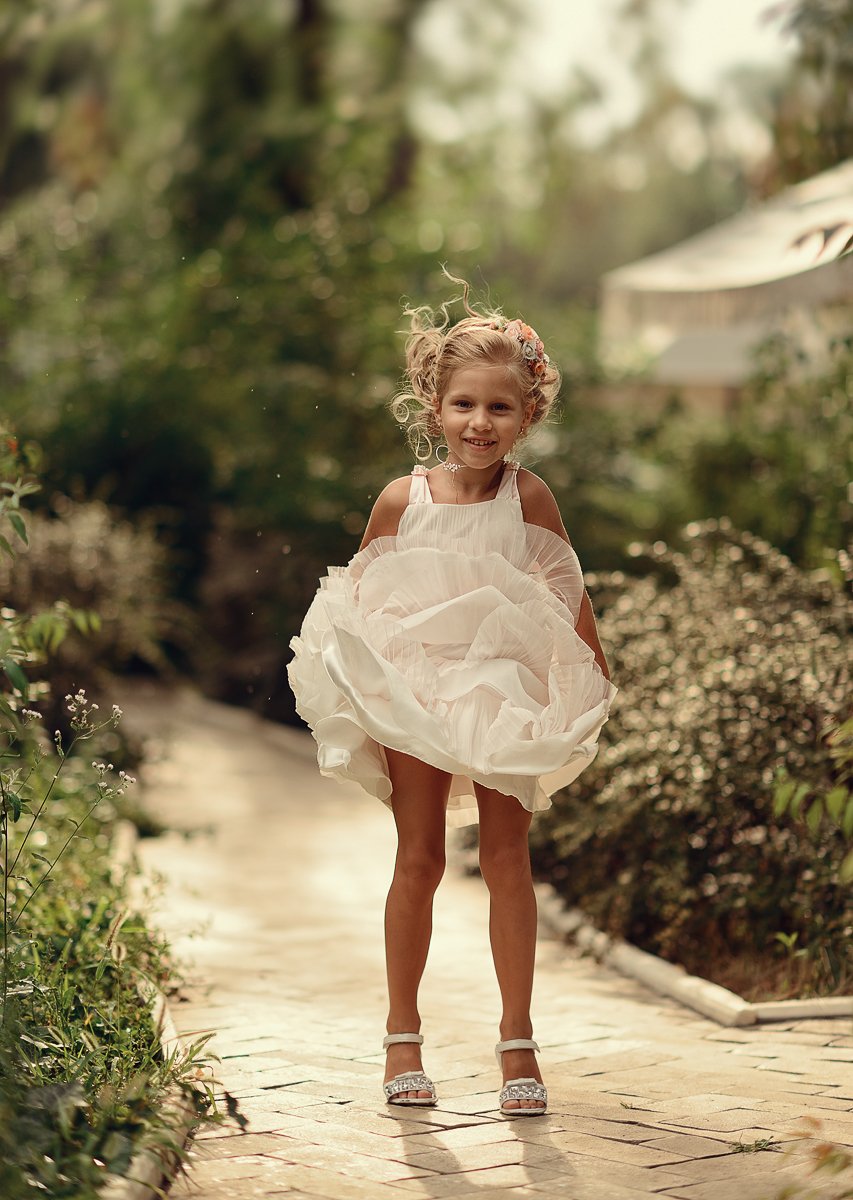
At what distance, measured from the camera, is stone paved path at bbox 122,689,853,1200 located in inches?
131

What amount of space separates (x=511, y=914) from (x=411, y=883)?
24cm

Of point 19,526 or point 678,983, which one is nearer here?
point 19,526

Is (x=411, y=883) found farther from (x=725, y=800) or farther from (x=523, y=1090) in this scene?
(x=725, y=800)

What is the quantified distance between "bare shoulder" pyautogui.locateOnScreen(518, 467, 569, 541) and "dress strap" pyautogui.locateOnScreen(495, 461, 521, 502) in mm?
11

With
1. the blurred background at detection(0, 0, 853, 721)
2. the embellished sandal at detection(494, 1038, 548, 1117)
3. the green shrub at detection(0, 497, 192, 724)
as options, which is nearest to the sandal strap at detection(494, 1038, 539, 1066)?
the embellished sandal at detection(494, 1038, 548, 1117)

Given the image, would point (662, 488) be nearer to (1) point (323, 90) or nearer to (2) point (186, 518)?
(2) point (186, 518)

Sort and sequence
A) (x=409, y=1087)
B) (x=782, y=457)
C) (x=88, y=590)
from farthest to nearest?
(x=782, y=457)
(x=88, y=590)
(x=409, y=1087)

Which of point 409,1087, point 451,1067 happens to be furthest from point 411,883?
point 451,1067

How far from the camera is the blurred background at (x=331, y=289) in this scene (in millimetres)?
9500

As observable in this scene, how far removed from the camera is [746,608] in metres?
6.66

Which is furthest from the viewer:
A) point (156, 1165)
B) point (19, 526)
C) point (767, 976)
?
point (767, 976)

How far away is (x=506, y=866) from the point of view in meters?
3.86

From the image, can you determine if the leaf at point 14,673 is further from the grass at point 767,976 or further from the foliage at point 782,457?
the foliage at point 782,457

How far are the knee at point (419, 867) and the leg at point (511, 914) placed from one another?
12 cm
